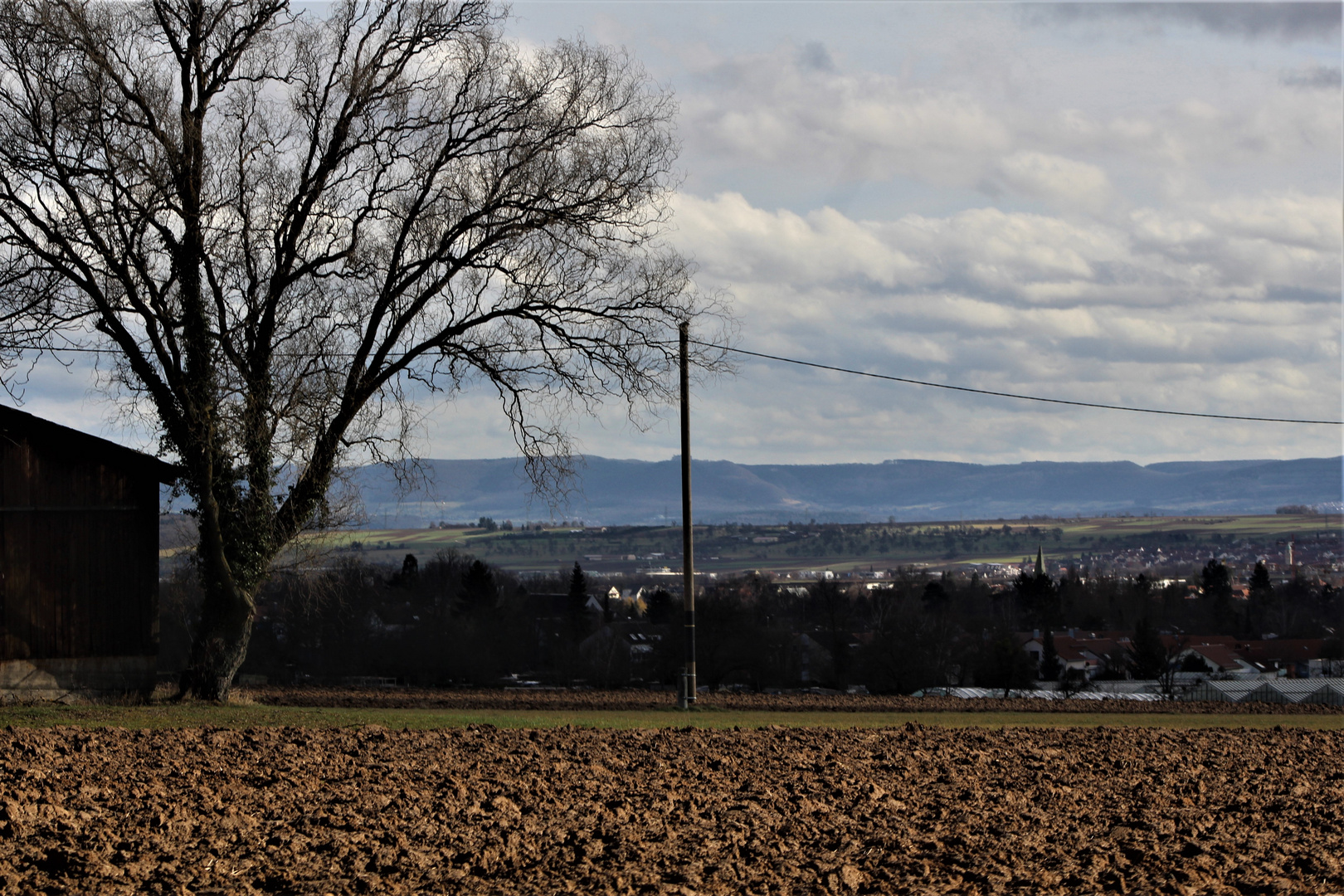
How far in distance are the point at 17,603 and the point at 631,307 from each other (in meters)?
11.6

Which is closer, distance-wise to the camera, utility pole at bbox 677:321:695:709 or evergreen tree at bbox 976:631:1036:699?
utility pole at bbox 677:321:695:709

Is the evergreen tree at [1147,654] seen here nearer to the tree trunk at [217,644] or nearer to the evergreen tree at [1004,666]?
the evergreen tree at [1004,666]

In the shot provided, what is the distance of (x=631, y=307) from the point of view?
2161 cm

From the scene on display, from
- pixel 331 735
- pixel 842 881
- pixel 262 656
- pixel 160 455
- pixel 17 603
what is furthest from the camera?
pixel 262 656

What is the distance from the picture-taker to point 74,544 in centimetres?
2014

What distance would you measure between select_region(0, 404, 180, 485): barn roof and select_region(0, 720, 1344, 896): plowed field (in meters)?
7.42

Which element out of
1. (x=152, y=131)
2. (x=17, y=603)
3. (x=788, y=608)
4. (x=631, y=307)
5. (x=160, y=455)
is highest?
(x=152, y=131)

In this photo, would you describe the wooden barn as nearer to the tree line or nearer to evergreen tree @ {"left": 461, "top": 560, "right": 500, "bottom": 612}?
the tree line

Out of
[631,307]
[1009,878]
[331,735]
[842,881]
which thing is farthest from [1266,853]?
[631,307]

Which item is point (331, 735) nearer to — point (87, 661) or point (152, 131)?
point (87, 661)

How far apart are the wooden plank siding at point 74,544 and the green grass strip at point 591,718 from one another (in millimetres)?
2094

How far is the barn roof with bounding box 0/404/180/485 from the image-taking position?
1962 cm

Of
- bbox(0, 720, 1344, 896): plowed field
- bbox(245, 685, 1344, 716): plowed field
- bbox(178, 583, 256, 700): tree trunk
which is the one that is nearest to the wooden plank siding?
bbox(178, 583, 256, 700): tree trunk

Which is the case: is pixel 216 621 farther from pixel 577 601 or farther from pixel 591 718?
pixel 577 601
